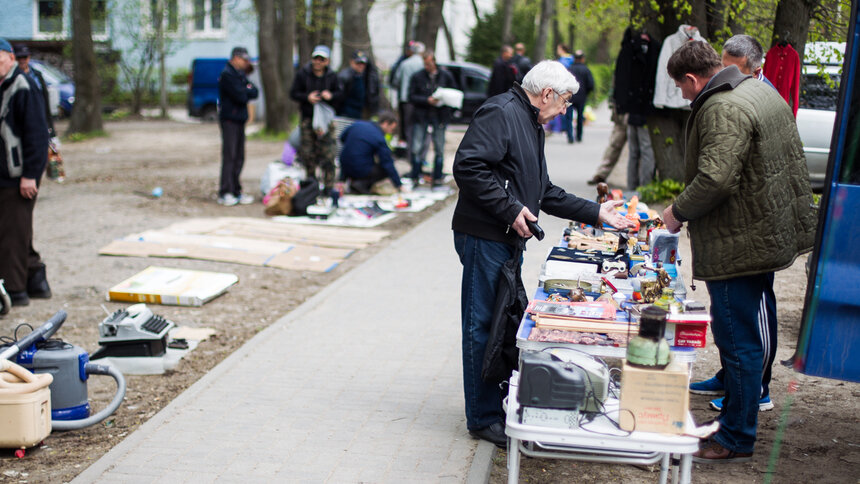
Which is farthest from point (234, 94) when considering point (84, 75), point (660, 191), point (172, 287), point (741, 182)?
point (84, 75)

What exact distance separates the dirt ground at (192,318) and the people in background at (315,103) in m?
1.14

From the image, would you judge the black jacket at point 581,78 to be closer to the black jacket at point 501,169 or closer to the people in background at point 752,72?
the people in background at point 752,72

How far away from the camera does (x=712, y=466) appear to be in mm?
4246

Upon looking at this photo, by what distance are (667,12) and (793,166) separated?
714 centimetres

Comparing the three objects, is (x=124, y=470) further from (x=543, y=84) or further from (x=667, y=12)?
(x=667, y=12)

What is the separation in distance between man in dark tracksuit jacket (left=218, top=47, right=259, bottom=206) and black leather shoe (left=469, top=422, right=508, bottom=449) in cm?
808

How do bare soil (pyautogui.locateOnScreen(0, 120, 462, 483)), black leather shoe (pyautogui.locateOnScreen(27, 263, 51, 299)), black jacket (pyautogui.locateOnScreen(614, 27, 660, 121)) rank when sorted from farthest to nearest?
1. black jacket (pyautogui.locateOnScreen(614, 27, 660, 121))
2. black leather shoe (pyautogui.locateOnScreen(27, 263, 51, 299))
3. bare soil (pyautogui.locateOnScreen(0, 120, 462, 483))

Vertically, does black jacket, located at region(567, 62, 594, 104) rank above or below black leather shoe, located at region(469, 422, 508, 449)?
above

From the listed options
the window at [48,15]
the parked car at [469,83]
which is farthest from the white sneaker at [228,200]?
the window at [48,15]

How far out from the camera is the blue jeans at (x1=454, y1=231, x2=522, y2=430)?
14.1 feet

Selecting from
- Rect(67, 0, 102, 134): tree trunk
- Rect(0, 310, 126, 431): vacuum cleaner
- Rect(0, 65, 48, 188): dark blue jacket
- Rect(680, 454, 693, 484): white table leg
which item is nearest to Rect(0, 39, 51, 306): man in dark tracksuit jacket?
Rect(0, 65, 48, 188): dark blue jacket

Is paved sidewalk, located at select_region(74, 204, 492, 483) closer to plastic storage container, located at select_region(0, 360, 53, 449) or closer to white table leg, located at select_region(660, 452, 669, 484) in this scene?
plastic storage container, located at select_region(0, 360, 53, 449)

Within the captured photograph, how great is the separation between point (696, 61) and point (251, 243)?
6579mm

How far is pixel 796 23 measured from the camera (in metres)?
8.10
